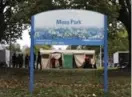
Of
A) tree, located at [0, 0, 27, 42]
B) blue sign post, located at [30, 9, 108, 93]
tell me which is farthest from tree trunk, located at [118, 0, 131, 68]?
blue sign post, located at [30, 9, 108, 93]

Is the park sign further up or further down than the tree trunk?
further down

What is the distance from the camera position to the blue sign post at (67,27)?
13.3m

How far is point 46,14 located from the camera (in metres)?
13.3

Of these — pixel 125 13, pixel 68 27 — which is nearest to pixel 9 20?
pixel 125 13

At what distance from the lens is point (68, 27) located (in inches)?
524

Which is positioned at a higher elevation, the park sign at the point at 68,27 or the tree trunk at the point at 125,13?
the tree trunk at the point at 125,13

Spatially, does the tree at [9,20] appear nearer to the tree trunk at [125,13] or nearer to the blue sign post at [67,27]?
the tree trunk at [125,13]

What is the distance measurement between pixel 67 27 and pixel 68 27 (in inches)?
1.3

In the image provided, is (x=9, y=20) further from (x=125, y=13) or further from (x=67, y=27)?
(x=67, y=27)

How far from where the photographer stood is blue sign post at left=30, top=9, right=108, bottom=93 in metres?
13.3

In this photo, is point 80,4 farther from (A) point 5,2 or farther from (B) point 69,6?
(A) point 5,2

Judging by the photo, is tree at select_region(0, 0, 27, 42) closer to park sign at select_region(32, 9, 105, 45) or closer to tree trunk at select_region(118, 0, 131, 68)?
tree trunk at select_region(118, 0, 131, 68)

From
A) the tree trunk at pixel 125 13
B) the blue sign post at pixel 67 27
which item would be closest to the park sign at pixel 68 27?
the blue sign post at pixel 67 27

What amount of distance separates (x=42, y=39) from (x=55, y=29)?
0.53 m
